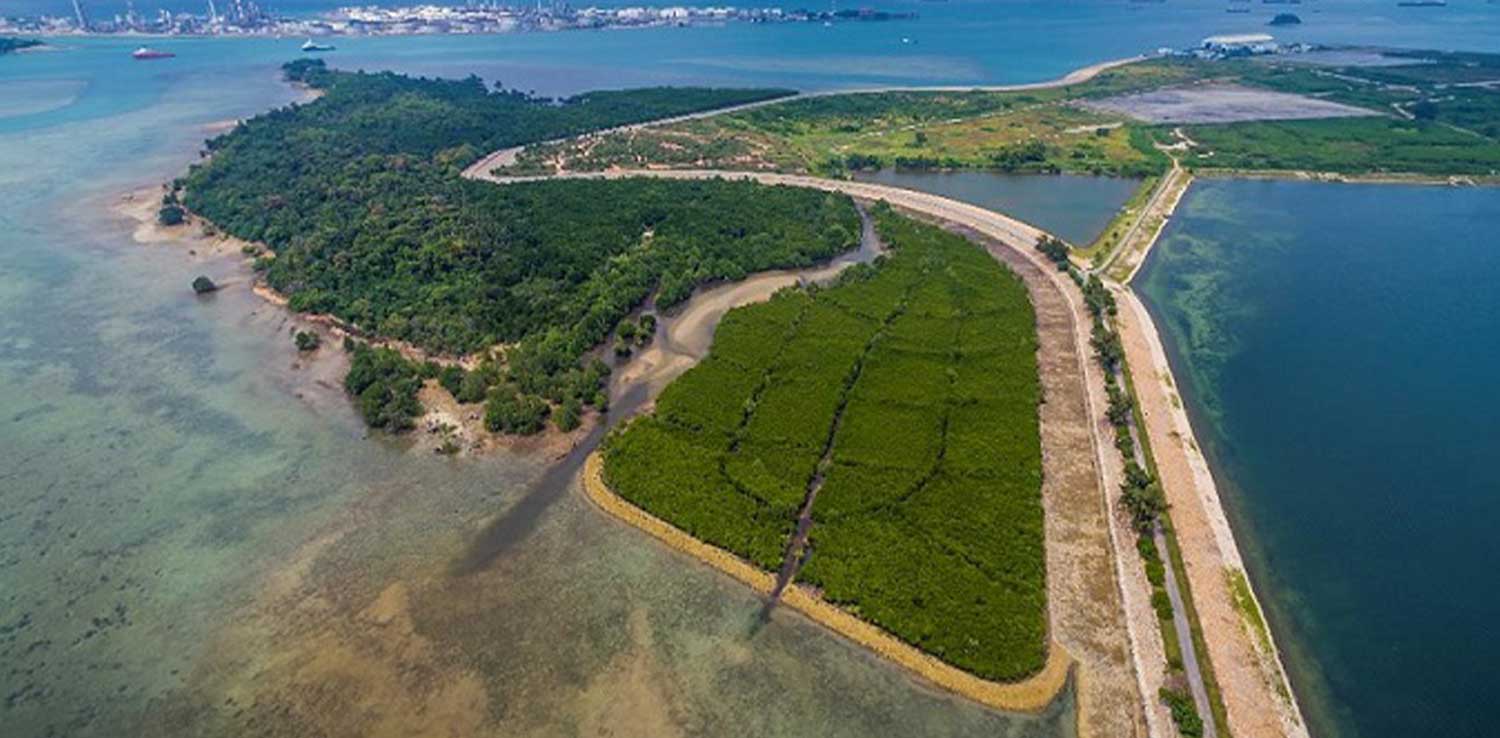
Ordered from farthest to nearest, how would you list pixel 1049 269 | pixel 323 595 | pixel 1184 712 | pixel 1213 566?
pixel 1049 269 → pixel 323 595 → pixel 1213 566 → pixel 1184 712

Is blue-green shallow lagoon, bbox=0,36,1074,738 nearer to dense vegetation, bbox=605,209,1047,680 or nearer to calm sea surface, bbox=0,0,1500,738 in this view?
calm sea surface, bbox=0,0,1500,738

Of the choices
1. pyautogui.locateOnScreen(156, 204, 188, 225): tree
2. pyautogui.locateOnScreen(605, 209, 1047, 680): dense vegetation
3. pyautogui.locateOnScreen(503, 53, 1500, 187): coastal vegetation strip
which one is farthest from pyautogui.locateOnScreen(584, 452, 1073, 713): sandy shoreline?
pyautogui.locateOnScreen(156, 204, 188, 225): tree

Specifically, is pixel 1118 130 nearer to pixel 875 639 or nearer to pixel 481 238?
pixel 481 238

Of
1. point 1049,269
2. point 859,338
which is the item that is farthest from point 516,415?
point 1049,269

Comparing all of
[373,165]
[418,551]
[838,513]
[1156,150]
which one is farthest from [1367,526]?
[373,165]

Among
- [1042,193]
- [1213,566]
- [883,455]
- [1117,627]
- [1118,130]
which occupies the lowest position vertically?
[1117,627]

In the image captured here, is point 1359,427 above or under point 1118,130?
under
